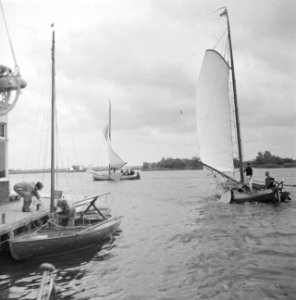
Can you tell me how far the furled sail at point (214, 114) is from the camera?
1185 inches

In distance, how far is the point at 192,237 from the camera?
652 inches

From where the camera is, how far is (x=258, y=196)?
26.0m

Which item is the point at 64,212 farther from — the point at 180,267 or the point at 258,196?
the point at 258,196

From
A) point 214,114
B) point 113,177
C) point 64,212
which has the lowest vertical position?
point 64,212

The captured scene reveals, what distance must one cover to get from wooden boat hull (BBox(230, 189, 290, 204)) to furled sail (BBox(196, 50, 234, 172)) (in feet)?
12.2

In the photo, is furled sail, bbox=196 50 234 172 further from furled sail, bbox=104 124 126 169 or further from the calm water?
furled sail, bbox=104 124 126 169

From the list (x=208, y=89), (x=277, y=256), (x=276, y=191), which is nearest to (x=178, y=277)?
(x=277, y=256)

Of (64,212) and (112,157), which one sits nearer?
(64,212)

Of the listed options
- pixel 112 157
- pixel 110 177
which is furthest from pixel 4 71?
pixel 110 177

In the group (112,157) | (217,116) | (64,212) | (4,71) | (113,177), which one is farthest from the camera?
(113,177)

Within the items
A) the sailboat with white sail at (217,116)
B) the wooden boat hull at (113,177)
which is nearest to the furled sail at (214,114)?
the sailboat with white sail at (217,116)

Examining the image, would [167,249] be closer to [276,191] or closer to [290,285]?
[290,285]

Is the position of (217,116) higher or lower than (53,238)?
higher

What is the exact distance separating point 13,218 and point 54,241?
2.62 m
